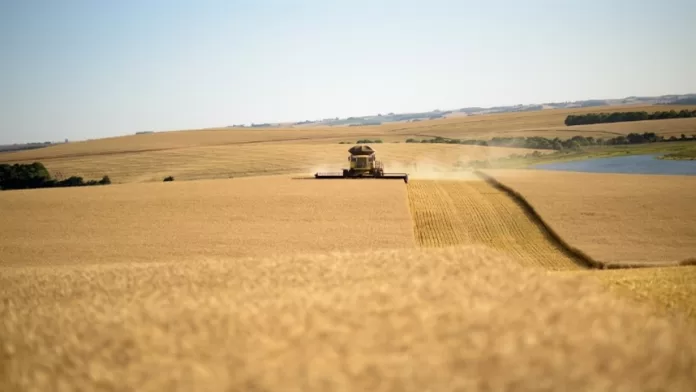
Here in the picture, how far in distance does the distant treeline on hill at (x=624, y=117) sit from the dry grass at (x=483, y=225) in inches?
2423

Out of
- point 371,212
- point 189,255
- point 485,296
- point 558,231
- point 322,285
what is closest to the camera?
point 485,296

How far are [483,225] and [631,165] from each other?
3334 cm

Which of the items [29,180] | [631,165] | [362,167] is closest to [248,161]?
[29,180]

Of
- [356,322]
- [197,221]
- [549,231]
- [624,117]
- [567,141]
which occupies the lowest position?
[549,231]

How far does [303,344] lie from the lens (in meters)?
3.36

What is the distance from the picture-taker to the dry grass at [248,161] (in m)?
61.9

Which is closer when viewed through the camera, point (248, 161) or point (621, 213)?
point (621, 213)

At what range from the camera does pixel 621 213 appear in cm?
2803

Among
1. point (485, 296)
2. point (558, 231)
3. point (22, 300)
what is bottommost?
point (558, 231)

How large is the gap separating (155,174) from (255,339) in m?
62.7

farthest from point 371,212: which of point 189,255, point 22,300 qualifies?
point 22,300

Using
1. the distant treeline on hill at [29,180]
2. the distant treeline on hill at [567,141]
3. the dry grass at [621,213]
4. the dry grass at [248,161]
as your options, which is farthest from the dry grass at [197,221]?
the distant treeline on hill at [567,141]

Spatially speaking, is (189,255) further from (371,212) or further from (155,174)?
(155,174)

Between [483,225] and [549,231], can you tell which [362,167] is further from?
[549,231]
